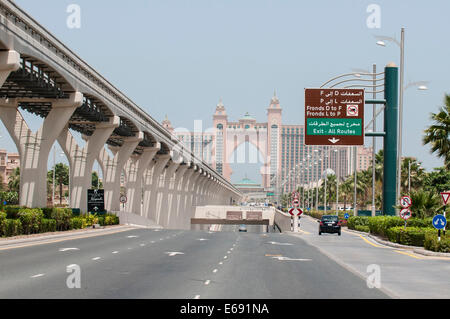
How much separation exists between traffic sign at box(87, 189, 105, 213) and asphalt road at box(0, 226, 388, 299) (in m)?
25.4

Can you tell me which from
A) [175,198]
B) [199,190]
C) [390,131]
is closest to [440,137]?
[390,131]

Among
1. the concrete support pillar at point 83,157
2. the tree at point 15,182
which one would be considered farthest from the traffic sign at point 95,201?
the tree at point 15,182

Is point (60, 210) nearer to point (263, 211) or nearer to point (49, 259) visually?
point (49, 259)

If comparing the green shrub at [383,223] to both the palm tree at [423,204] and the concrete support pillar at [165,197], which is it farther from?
the concrete support pillar at [165,197]

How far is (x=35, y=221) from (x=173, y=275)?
22.3m

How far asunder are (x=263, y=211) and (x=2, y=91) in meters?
108

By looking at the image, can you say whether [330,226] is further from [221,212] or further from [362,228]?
[221,212]

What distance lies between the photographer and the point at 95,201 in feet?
181

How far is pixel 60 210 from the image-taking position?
44969mm

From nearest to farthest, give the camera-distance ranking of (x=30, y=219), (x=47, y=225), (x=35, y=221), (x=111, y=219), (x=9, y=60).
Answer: (x=9, y=60) < (x=30, y=219) < (x=35, y=221) < (x=47, y=225) < (x=111, y=219)

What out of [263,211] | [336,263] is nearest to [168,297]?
[336,263]

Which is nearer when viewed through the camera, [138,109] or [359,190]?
[138,109]

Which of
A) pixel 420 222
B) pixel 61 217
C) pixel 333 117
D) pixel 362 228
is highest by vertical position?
pixel 333 117

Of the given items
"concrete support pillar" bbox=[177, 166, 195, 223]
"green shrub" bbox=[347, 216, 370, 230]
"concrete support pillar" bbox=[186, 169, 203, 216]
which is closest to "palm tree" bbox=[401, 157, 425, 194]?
"green shrub" bbox=[347, 216, 370, 230]
